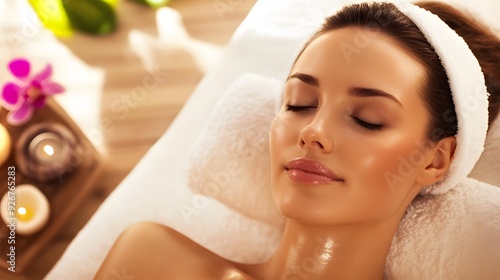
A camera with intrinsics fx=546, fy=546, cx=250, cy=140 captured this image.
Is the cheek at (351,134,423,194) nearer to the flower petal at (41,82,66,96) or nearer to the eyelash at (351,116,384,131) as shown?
the eyelash at (351,116,384,131)

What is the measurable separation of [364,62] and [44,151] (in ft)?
3.48

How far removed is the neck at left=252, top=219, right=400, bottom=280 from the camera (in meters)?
1.25

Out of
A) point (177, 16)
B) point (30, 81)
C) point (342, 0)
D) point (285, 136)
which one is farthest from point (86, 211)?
point (342, 0)

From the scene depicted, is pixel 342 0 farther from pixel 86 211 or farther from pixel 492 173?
pixel 86 211

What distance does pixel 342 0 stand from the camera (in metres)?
1.68

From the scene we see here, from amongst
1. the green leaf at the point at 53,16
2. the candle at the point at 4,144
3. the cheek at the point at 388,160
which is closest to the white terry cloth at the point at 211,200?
the cheek at the point at 388,160

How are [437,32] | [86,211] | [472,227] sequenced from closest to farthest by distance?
[437,32] < [472,227] < [86,211]

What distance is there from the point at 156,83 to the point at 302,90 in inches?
33.7

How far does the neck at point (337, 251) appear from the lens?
1.25 metres

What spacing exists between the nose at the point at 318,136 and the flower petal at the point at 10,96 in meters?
1.01

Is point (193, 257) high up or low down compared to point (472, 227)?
down

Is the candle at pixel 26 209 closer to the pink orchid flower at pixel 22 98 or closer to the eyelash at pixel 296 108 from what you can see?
the pink orchid flower at pixel 22 98

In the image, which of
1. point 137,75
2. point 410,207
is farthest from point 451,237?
point 137,75

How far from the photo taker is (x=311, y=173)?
3.74 feet
